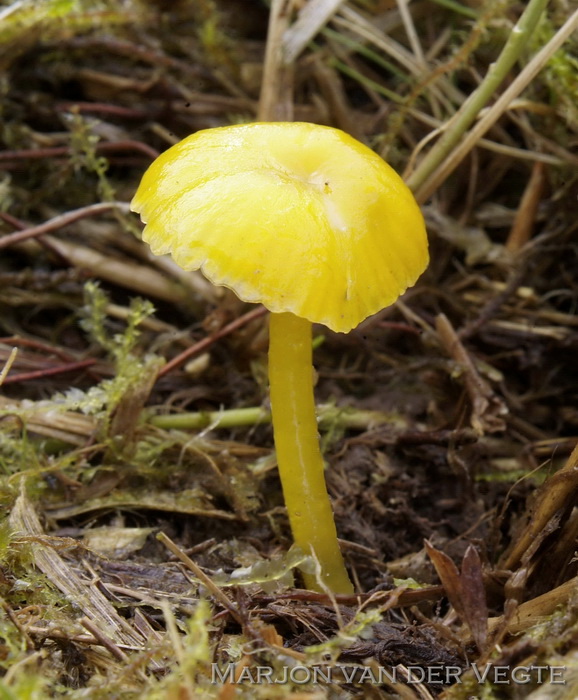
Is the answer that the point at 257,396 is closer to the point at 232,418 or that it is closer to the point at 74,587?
the point at 232,418

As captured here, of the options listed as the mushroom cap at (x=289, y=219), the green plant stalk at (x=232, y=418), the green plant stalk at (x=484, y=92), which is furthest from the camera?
the green plant stalk at (x=232, y=418)

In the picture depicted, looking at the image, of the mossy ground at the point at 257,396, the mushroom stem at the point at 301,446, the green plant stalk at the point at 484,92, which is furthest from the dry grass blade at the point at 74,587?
the green plant stalk at the point at 484,92

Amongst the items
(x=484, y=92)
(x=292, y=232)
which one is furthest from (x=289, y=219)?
(x=484, y=92)

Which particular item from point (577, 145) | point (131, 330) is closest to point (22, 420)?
point (131, 330)

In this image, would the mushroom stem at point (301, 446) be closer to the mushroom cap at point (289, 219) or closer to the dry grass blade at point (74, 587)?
the mushroom cap at point (289, 219)

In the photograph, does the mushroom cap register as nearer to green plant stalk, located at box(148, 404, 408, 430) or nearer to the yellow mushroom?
the yellow mushroom

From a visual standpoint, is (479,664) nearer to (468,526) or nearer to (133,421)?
(468,526)

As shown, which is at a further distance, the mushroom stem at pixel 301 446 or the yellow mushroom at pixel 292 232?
the mushroom stem at pixel 301 446
